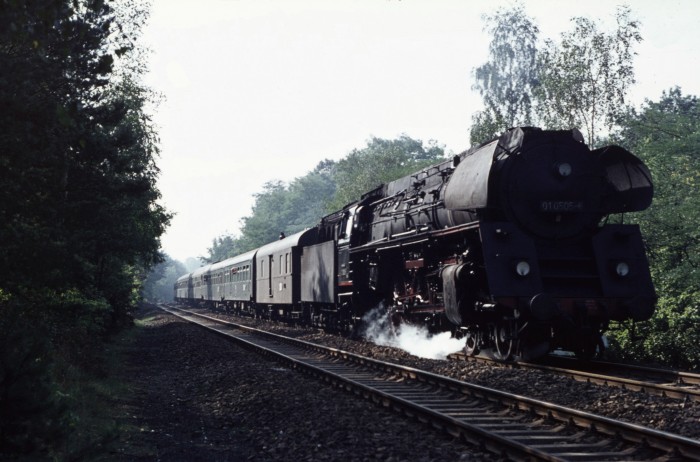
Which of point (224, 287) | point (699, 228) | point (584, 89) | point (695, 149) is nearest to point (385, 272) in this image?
point (699, 228)

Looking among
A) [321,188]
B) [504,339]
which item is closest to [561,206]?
[504,339]

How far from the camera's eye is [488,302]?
11.3 m

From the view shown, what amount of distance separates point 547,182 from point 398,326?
5689mm

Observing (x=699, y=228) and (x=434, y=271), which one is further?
(x=699, y=228)

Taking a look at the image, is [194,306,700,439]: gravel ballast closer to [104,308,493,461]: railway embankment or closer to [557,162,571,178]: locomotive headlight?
[104,308,493,461]: railway embankment

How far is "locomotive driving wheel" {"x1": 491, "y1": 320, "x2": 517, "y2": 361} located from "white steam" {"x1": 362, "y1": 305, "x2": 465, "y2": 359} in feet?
6.23

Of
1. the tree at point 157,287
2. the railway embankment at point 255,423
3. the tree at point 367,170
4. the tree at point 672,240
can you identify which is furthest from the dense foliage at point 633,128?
the tree at point 157,287

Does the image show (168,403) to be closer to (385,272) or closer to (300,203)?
(385,272)

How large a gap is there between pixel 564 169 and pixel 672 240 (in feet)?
19.2

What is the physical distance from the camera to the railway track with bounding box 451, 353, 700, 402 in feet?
27.4

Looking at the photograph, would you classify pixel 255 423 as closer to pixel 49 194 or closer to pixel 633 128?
pixel 49 194

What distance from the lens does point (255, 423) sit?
8.06m

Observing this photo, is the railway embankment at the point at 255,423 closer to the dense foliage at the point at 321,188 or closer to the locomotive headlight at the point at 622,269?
the locomotive headlight at the point at 622,269

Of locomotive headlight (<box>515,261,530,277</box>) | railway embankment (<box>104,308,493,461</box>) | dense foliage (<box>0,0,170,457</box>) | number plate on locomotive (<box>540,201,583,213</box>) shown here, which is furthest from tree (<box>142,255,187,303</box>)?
locomotive headlight (<box>515,261,530,277</box>)
